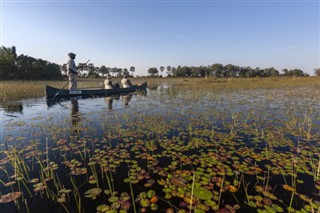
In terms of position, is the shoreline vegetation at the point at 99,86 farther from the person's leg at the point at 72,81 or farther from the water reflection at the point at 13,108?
the person's leg at the point at 72,81

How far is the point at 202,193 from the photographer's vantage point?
2322 millimetres

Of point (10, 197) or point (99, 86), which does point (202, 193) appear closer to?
point (10, 197)

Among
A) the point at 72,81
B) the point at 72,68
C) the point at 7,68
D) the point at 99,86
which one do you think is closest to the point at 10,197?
the point at 72,68

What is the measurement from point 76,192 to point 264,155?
359 cm

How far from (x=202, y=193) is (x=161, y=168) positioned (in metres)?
0.92

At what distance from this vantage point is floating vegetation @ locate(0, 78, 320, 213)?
2232 millimetres

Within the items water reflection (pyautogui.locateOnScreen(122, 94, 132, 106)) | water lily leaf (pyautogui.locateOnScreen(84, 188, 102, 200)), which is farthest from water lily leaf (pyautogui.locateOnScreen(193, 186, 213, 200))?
water reflection (pyautogui.locateOnScreen(122, 94, 132, 106))

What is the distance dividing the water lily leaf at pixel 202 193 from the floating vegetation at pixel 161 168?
0.05 feet

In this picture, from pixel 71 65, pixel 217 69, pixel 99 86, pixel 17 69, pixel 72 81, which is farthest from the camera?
pixel 217 69

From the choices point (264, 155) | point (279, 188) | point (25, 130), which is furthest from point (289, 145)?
point (25, 130)

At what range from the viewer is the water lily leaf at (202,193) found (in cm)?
225

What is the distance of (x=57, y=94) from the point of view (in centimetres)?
1128

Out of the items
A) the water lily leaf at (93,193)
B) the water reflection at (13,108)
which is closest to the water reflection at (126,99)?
the water reflection at (13,108)

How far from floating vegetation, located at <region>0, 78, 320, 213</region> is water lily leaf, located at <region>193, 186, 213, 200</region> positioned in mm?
15
